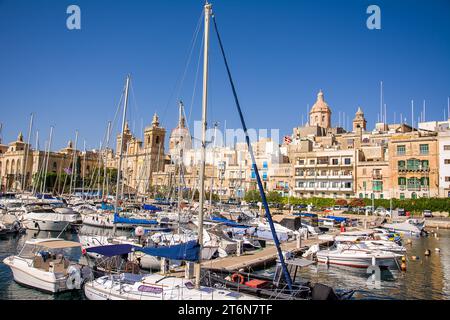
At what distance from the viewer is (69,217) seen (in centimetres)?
3725

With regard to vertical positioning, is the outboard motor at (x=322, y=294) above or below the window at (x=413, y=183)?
below

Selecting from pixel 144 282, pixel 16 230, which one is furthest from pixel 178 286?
pixel 16 230

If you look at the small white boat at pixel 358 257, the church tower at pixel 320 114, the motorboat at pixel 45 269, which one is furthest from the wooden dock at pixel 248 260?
the church tower at pixel 320 114

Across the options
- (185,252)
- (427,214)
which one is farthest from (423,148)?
(185,252)

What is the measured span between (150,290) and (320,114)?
303ft

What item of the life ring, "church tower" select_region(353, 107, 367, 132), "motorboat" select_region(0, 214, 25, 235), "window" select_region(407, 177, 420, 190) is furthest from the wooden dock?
"church tower" select_region(353, 107, 367, 132)

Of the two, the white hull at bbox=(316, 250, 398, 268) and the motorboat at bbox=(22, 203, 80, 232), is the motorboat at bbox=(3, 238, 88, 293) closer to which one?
the white hull at bbox=(316, 250, 398, 268)

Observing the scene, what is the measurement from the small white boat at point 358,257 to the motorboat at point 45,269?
1505 cm

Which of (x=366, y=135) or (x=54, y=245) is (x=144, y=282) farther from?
(x=366, y=135)

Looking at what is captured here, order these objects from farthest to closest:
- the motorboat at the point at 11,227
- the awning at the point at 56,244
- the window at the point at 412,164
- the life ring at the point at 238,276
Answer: the window at the point at 412,164
the motorboat at the point at 11,227
the awning at the point at 56,244
the life ring at the point at 238,276

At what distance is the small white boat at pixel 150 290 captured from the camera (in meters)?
12.1

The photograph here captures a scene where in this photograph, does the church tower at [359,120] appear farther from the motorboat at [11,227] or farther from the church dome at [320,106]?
the motorboat at [11,227]

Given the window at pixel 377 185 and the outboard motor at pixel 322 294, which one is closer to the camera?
the outboard motor at pixel 322 294

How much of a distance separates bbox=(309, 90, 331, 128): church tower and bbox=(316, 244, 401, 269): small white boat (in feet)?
255
